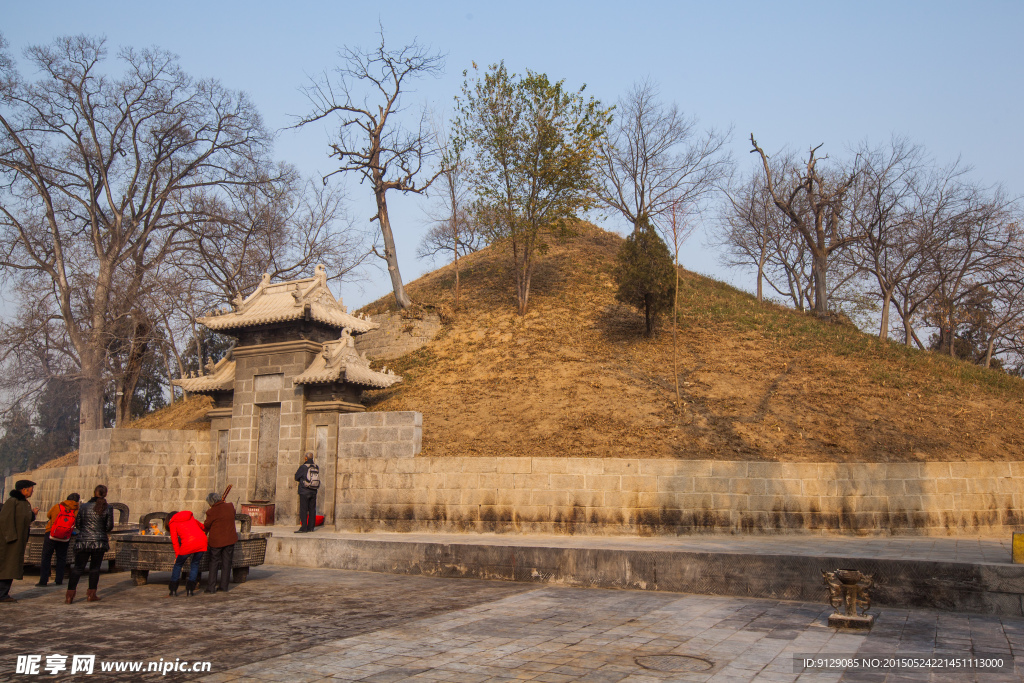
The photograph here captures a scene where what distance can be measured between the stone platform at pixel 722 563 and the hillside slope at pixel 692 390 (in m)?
3.25

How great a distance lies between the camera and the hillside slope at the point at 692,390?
54.1ft

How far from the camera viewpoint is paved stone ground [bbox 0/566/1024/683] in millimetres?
5664

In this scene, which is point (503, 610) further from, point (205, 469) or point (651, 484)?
point (205, 469)

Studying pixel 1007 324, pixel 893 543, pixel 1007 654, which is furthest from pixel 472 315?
pixel 1007 324

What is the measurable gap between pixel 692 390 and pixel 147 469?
1517 centimetres

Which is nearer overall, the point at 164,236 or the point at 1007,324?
the point at 164,236

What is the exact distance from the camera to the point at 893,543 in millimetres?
12516

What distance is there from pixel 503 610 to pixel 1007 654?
505 cm

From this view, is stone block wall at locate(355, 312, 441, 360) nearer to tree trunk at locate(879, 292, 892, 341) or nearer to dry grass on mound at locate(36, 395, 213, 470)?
dry grass on mound at locate(36, 395, 213, 470)

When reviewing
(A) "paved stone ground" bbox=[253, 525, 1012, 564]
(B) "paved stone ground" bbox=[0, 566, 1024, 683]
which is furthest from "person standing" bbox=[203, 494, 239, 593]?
(A) "paved stone ground" bbox=[253, 525, 1012, 564]

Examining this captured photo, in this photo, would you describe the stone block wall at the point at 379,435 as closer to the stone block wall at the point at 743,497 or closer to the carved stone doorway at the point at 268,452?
the stone block wall at the point at 743,497

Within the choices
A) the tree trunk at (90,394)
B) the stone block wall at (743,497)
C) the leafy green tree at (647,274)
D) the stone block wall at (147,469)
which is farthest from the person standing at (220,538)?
the tree trunk at (90,394)

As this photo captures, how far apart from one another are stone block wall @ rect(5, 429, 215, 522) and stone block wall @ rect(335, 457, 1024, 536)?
900cm

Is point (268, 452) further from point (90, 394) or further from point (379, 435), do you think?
point (90, 394)
